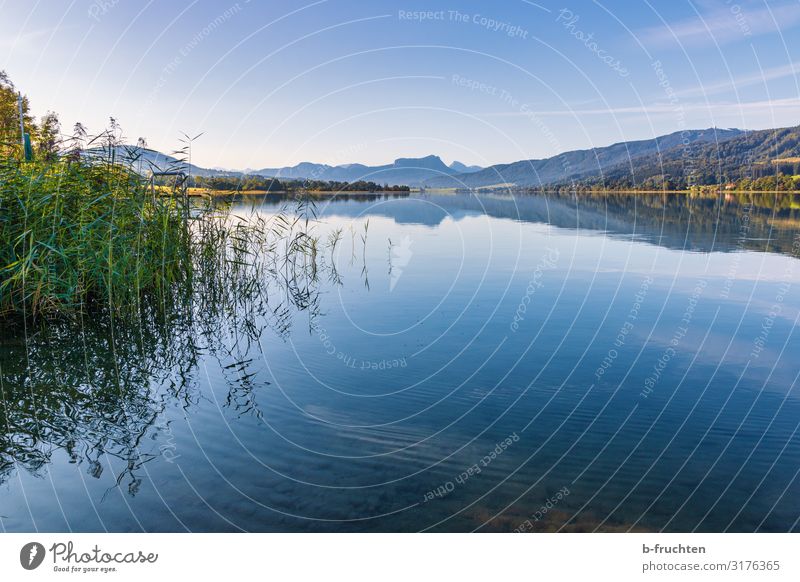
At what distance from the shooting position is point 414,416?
9.78 m

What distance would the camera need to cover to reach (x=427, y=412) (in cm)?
995

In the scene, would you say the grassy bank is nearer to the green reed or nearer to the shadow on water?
the green reed

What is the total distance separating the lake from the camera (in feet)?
22.6

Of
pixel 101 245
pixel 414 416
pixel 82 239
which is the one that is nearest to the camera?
pixel 414 416

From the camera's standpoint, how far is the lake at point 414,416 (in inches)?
271

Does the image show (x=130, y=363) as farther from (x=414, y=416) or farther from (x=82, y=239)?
(x=414, y=416)

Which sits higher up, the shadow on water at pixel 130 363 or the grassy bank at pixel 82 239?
the grassy bank at pixel 82 239

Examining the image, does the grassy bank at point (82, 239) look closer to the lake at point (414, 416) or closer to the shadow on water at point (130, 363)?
the shadow on water at point (130, 363)

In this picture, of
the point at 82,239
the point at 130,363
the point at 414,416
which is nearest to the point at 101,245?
the point at 82,239

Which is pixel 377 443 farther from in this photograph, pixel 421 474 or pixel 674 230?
pixel 674 230

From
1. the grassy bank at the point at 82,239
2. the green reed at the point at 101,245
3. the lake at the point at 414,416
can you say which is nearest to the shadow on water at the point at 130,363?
the lake at the point at 414,416

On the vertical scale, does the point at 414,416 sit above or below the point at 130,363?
above

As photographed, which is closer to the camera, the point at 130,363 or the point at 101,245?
the point at 130,363

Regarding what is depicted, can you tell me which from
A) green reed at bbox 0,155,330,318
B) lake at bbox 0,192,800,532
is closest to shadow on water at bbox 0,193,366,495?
lake at bbox 0,192,800,532
